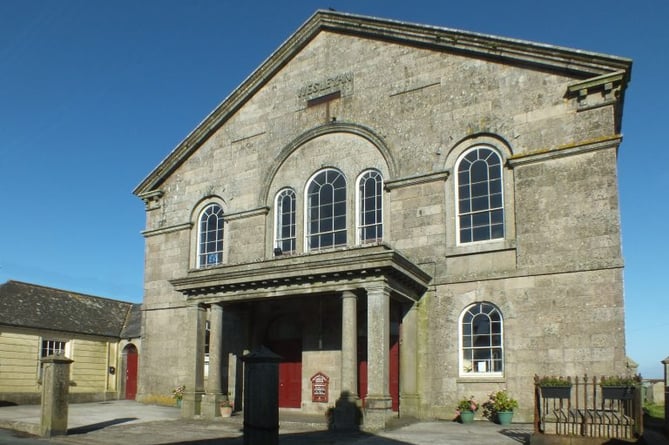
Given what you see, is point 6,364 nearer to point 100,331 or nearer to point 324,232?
point 100,331

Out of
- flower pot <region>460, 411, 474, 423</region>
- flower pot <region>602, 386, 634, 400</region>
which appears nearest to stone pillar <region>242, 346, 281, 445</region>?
flower pot <region>602, 386, 634, 400</region>

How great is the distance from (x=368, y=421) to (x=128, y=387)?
16.8 meters

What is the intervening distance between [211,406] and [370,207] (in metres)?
7.75

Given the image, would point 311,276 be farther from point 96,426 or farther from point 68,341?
point 68,341

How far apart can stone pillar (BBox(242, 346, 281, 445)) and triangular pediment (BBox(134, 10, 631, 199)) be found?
42.9ft

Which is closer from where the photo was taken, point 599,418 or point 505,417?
point 599,418

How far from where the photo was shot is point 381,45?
70.7 feet

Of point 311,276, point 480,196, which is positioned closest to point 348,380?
point 311,276

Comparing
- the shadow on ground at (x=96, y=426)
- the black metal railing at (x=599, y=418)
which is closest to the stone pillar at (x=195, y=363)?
the shadow on ground at (x=96, y=426)

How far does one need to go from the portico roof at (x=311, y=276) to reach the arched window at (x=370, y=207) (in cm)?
260

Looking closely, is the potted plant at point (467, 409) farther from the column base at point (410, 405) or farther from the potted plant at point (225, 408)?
the potted plant at point (225, 408)

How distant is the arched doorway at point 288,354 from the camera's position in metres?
21.0

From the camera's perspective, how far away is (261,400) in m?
8.28

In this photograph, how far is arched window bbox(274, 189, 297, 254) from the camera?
22125mm
